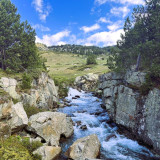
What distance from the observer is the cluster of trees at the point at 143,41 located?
1769 centimetres

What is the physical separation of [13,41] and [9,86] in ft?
34.8

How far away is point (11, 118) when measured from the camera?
14078 mm

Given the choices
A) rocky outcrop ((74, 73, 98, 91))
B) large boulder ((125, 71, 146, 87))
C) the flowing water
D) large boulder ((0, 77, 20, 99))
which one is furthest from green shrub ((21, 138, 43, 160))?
rocky outcrop ((74, 73, 98, 91))

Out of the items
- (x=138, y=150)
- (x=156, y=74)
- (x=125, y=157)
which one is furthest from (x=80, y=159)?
(x=156, y=74)

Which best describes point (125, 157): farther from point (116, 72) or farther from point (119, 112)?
point (116, 72)

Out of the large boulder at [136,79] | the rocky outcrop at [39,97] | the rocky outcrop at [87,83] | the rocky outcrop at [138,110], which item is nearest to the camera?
the rocky outcrop at [138,110]

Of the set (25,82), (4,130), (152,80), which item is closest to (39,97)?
(25,82)

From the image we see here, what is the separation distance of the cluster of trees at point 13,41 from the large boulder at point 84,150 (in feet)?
61.3

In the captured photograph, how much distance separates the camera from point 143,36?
840 inches

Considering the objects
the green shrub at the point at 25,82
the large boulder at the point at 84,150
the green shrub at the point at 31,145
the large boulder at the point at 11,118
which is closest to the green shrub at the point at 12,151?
the green shrub at the point at 31,145

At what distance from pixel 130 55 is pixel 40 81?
1949 cm

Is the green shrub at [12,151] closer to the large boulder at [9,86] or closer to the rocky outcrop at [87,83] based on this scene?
the large boulder at [9,86]

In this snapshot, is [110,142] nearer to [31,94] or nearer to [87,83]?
[31,94]

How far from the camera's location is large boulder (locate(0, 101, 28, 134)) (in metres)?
13.2
